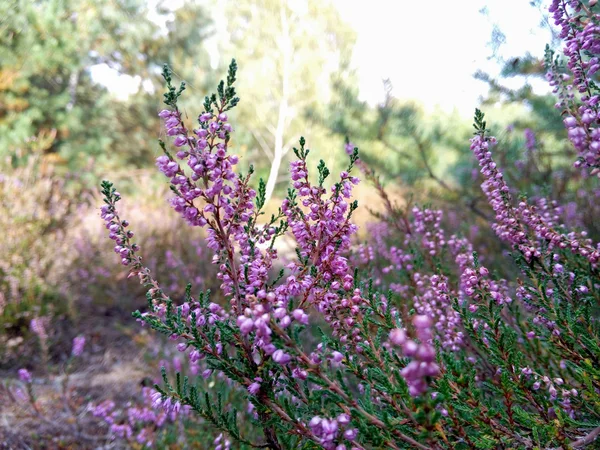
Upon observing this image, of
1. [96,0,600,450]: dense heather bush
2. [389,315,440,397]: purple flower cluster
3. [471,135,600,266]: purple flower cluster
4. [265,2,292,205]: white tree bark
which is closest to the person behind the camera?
[389,315,440,397]: purple flower cluster

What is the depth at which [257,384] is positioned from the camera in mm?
977

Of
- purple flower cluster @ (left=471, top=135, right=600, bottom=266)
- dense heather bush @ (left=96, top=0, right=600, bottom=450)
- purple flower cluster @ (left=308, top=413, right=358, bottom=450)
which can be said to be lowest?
purple flower cluster @ (left=308, top=413, right=358, bottom=450)

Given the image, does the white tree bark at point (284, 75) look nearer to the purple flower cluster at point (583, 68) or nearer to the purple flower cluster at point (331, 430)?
the purple flower cluster at point (583, 68)

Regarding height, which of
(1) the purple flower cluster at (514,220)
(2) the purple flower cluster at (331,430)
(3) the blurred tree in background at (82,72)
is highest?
(3) the blurred tree in background at (82,72)

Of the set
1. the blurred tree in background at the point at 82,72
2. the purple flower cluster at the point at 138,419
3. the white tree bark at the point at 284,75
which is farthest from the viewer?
the white tree bark at the point at 284,75

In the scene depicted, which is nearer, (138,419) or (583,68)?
(583,68)

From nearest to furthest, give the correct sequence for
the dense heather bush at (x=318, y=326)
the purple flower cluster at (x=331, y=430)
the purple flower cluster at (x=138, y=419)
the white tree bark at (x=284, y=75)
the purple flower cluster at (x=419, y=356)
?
1. the purple flower cluster at (x=419, y=356)
2. the purple flower cluster at (x=331, y=430)
3. the dense heather bush at (x=318, y=326)
4. the purple flower cluster at (x=138, y=419)
5. the white tree bark at (x=284, y=75)

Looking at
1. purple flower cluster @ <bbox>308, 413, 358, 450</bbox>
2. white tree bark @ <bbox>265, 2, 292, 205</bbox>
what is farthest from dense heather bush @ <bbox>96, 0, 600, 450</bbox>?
white tree bark @ <bbox>265, 2, 292, 205</bbox>

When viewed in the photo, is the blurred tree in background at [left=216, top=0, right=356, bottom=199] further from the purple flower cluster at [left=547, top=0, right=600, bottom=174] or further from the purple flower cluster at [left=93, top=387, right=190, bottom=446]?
the purple flower cluster at [left=547, top=0, right=600, bottom=174]

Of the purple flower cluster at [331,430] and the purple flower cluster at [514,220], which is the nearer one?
the purple flower cluster at [331,430]

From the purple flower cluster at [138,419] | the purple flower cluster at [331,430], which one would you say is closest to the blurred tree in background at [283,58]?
the purple flower cluster at [138,419]

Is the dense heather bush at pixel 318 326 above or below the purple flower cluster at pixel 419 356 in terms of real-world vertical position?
above

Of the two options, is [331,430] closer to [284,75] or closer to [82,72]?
[284,75]

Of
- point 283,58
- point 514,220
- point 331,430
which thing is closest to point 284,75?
point 283,58
